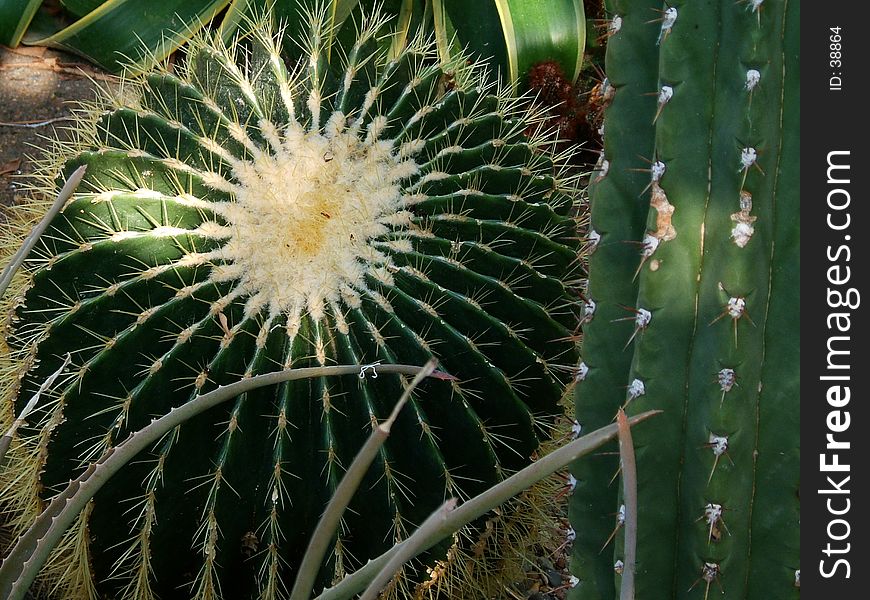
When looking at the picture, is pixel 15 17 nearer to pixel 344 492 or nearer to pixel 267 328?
pixel 267 328

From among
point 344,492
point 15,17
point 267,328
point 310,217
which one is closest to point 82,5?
point 15,17

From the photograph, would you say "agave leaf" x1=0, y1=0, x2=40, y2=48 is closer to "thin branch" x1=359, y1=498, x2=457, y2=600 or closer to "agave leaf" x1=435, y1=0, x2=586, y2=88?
"agave leaf" x1=435, y1=0, x2=586, y2=88

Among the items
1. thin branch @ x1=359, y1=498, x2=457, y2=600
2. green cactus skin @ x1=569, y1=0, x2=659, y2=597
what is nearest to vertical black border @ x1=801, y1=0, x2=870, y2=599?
green cactus skin @ x1=569, y1=0, x2=659, y2=597

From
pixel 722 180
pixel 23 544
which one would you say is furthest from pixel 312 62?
pixel 23 544

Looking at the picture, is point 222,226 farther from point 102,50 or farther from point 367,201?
point 102,50

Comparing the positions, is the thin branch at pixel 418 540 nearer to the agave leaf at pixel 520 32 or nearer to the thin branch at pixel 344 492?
the thin branch at pixel 344 492

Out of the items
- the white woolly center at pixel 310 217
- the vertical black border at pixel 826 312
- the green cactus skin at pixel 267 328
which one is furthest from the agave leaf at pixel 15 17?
the vertical black border at pixel 826 312
